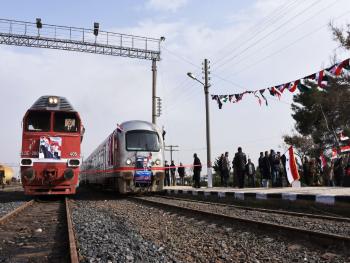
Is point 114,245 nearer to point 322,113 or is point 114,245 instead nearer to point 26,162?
point 26,162

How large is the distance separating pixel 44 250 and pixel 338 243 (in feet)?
13.2

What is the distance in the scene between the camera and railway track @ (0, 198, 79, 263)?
543 cm

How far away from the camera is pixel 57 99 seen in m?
15.8

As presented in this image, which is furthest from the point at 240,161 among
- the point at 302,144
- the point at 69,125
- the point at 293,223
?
the point at 302,144

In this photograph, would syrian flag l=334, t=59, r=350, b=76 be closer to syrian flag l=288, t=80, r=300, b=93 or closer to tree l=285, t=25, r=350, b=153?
syrian flag l=288, t=80, r=300, b=93

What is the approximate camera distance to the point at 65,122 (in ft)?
51.0

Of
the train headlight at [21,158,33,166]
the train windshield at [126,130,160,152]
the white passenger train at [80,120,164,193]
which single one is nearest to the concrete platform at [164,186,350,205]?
the white passenger train at [80,120,164,193]

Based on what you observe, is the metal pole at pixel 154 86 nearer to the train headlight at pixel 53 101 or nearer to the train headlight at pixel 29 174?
the train headlight at pixel 53 101

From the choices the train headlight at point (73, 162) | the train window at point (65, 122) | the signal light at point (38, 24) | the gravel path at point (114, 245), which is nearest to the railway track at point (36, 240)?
the gravel path at point (114, 245)

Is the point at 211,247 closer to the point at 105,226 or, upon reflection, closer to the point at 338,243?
the point at 338,243

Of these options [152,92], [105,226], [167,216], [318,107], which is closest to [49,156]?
[167,216]

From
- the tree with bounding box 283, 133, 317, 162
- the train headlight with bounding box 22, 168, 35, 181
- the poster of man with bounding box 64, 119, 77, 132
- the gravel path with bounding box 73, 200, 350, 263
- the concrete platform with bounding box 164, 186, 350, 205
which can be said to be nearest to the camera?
the gravel path with bounding box 73, 200, 350, 263

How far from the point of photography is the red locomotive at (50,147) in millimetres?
14602

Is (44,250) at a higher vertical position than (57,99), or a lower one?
lower
